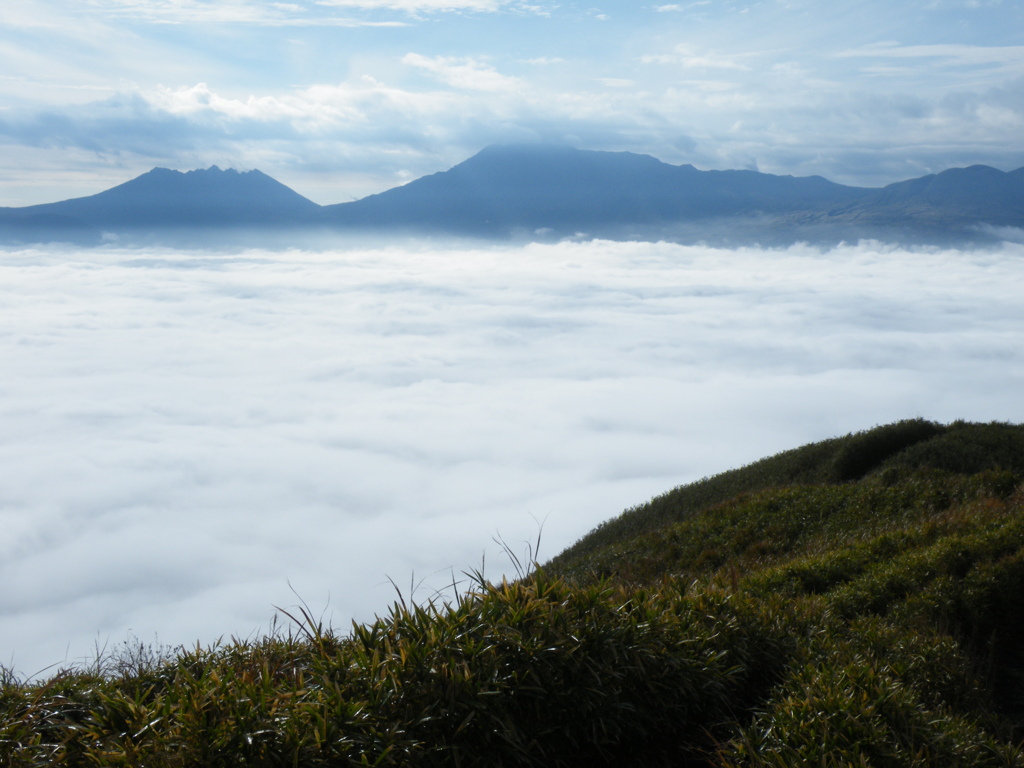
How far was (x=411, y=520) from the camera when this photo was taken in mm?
134375

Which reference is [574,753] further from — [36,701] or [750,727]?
[36,701]

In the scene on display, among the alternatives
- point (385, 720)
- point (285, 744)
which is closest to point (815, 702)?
point (385, 720)

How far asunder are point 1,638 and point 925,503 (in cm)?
12000

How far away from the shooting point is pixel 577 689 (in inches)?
200

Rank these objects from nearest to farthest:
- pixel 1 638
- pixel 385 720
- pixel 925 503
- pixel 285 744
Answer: pixel 285 744
pixel 385 720
pixel 925 503
pixel 1 638

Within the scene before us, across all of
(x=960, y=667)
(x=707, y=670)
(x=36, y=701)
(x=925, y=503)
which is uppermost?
(x=36, y=701)

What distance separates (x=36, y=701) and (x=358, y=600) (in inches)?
3880

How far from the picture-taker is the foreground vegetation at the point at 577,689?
4.43m

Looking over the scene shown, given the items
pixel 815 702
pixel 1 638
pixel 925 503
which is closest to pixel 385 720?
pixel 815 702

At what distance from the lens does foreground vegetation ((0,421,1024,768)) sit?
174 inches

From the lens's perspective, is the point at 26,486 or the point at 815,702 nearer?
the point at 815,702

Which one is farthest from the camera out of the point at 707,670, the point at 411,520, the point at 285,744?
the point at 411,520

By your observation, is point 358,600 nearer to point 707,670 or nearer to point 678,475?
point 678,475

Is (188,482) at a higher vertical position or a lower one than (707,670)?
lower
